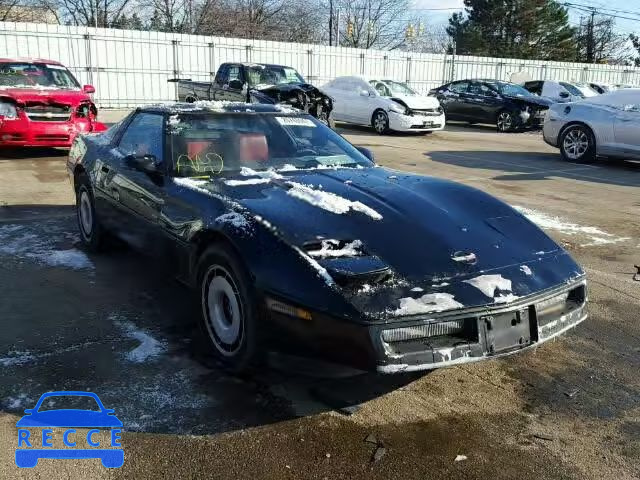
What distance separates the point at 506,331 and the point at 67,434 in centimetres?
206

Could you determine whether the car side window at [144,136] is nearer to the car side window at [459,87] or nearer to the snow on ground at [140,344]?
the snow on ground at [140,344]

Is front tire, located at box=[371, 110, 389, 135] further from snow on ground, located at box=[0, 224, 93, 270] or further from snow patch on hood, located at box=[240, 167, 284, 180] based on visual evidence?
snow patch on hood, located at box=[240, 167, 284, 180]

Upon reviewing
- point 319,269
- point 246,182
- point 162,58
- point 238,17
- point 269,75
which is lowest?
point 319,269

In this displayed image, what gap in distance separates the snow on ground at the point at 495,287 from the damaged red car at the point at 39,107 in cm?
930

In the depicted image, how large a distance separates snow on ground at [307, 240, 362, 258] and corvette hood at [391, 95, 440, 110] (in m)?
14.1

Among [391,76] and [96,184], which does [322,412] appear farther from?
[391,76]

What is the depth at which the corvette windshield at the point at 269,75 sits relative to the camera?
15141 millimetres

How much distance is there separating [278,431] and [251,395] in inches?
13.3

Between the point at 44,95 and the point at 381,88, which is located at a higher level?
the point at 381,88

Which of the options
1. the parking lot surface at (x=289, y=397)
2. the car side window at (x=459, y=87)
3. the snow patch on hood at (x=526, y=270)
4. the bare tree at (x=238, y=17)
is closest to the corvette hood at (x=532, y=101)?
the car side window at (x=459, y=87)

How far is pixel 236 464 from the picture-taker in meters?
2.57

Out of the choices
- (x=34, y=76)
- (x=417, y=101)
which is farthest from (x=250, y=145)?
(x=417, y=101)

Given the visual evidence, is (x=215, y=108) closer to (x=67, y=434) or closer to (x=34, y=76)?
(x=67, y=434)

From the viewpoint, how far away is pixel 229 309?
131 inches
